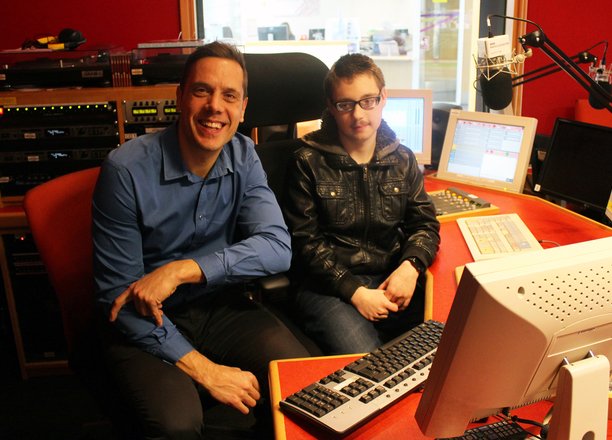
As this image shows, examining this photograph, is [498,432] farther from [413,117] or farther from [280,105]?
[413,117]

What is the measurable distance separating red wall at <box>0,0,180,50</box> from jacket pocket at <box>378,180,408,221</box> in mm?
1957

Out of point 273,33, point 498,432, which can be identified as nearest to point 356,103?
point 498,432

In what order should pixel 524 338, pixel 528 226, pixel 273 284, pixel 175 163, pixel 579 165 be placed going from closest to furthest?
pixel 524 338
pixel 175 163
pixel 273 284
pixel 528 226
pixel 579 165

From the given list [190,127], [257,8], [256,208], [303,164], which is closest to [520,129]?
[303,164]

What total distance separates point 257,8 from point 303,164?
2066mm

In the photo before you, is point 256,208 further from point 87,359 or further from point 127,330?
point 87,359

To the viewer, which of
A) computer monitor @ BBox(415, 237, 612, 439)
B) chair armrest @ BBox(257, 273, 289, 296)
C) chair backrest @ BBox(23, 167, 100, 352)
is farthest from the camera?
chair armrest @ BBox(257, 273, 289, 296)

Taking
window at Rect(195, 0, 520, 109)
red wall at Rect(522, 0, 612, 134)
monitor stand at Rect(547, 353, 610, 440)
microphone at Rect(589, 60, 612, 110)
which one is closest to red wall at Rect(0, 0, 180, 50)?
window at Rect(195, 0, 520, 109)

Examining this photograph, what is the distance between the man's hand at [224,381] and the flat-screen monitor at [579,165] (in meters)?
1.42

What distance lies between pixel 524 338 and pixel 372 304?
109 centimetres

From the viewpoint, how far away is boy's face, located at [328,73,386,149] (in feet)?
6.99

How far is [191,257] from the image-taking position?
1.92 meters

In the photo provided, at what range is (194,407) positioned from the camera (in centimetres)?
162

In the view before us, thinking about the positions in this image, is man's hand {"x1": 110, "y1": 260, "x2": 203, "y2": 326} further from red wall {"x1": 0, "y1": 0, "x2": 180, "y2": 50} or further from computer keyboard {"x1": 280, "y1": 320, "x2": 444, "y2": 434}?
red wall {"x1": 0, "y1": 0, "x2": 180, "y2": 50}
